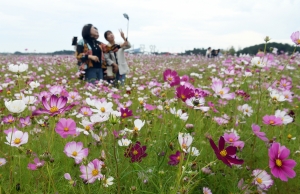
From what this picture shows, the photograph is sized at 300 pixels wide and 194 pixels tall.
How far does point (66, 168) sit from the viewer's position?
4.19 feet

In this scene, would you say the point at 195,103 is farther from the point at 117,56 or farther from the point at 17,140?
the point at 117,56

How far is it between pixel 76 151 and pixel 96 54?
3398 mm

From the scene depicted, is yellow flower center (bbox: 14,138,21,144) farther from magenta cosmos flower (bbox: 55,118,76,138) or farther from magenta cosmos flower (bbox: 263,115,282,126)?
magenta cosmos flower (bbox: 263,115,282,126)

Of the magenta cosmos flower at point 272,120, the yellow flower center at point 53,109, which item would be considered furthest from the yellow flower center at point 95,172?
the magenta cosmos flower at point 272,120

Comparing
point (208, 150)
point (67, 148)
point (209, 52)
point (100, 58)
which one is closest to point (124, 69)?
point (100, 58)

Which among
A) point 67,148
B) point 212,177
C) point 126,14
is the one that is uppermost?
point 126,14

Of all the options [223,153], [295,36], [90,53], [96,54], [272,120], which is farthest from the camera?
[96,54]

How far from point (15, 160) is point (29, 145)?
104 mm

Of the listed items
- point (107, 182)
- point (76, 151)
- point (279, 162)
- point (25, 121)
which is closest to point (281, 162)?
point (279, 162)

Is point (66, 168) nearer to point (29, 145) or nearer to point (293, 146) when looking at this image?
point (29, 145)

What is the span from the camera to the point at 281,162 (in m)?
0.92

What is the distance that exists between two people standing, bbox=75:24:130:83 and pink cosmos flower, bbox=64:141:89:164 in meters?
3.00

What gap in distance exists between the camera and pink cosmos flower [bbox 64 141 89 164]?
3.43ft

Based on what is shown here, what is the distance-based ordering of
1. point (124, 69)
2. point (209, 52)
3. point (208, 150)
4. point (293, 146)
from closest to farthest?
point (208, 150)
point (293, 146)
point (124, 69)
point (209, 52)
